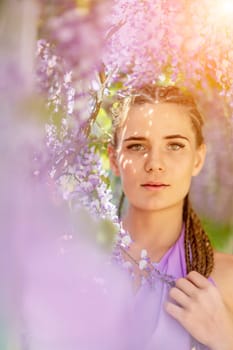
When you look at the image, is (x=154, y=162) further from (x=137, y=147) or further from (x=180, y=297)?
(x=180, y=297)

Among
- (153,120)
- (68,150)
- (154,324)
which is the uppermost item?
(153,120)

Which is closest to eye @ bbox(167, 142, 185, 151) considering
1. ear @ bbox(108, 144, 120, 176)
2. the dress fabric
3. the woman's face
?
the woman's face

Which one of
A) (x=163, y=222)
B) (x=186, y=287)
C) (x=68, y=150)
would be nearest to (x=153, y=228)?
(x=163, y=222)

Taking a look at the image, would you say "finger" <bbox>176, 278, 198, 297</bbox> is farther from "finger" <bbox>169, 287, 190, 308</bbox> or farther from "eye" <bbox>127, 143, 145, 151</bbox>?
"eye" <bbox>127, 143, 145, 151</bbox>

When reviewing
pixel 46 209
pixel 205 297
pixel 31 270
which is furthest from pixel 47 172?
pixel 205 297

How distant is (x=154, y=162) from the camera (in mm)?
1812

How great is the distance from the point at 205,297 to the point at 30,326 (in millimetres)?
409

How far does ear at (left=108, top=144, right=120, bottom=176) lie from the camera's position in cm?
183

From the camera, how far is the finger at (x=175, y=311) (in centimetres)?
180

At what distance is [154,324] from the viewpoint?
1809mm

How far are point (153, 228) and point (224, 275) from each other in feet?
0.67

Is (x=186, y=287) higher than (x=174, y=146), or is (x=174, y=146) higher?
(x=174, y=146)

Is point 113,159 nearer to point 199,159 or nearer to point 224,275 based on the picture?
point 199,159

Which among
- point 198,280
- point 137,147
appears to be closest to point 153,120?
point 137,147
